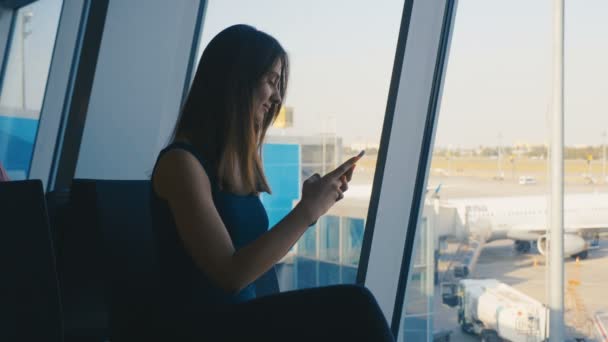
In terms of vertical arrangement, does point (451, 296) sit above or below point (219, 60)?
below

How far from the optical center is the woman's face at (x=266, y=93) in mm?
1398

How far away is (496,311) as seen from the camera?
7.39 feet

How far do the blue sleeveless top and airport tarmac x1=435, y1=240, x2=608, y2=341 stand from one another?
3.67 ft

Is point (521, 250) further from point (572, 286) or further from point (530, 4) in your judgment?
point (530, 4)

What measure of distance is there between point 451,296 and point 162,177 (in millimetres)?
1389

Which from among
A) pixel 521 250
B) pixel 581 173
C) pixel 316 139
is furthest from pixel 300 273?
pixel 581 173

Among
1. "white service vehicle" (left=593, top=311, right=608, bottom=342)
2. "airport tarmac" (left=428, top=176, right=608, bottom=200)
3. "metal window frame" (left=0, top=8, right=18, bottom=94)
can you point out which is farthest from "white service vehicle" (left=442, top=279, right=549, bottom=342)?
"metal window frame" (left=0, top=8, right=18, bottom=94)

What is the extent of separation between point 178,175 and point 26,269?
0.35m

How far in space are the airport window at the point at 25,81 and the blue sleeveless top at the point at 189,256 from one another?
4.18 m

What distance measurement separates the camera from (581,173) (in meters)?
2.01

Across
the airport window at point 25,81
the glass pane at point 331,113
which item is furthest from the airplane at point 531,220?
the airport window at point 25,81

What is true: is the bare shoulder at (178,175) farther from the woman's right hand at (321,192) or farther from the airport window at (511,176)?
the airport window at (511,176)

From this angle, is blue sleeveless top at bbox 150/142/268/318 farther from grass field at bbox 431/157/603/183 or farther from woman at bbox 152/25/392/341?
grass field at bbox 431/157/603/183

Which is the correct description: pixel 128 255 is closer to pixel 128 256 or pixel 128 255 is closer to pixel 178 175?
pixel 128 256
